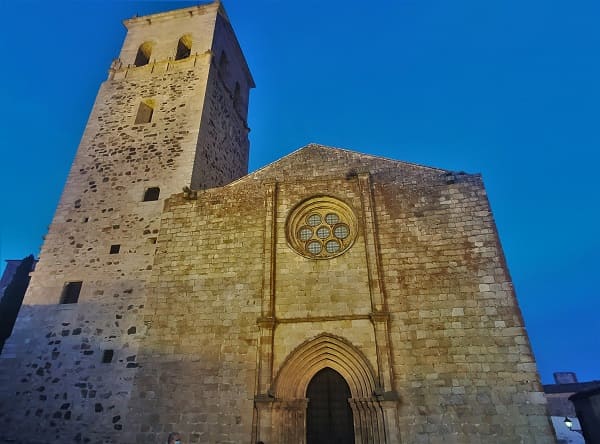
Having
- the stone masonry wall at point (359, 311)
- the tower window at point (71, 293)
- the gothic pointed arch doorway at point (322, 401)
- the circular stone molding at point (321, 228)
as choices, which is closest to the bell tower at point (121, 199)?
the tower window at point (71, 293)

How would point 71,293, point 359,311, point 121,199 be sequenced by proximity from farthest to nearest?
point 121,199 < point 71,293 < point 359,311

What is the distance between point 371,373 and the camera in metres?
7.78

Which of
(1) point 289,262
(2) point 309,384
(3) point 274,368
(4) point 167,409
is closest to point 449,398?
(2) point 309,384

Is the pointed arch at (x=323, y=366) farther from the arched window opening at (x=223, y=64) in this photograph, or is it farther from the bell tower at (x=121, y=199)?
the arched window opening at (x=223, y=64)

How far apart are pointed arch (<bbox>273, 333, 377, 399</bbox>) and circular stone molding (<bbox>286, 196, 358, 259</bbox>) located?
2.10 meters

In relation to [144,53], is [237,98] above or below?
below

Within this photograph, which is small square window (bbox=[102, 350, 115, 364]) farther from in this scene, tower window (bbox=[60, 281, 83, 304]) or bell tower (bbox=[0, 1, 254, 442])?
tower window (bbox=[60, 281, 83, 304])

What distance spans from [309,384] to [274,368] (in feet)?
2.92

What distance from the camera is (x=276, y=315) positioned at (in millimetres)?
8750

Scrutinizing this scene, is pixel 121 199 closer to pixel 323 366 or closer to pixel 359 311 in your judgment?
pixel 323 366

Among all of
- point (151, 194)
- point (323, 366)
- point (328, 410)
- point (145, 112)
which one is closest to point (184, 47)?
point (145, 112)

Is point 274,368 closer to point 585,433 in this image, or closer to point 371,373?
point 371,373

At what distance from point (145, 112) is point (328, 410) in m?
11.7

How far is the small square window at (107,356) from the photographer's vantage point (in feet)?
30.2
